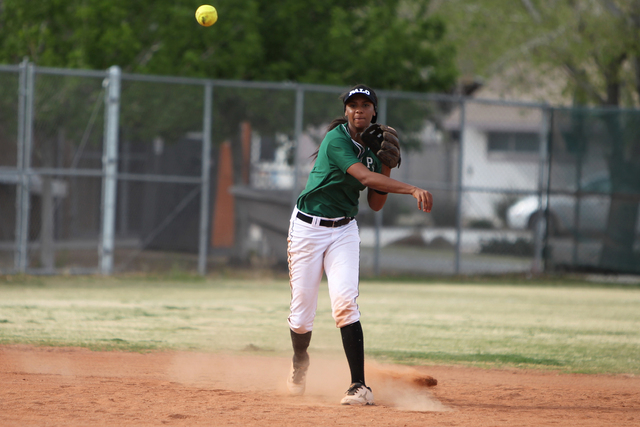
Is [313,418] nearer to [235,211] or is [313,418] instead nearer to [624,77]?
[235,211]

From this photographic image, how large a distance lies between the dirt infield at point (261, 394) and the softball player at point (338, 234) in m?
0.39

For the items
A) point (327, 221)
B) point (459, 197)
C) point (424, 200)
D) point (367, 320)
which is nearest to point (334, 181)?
point (327, 221)

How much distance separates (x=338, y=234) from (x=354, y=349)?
0.74m

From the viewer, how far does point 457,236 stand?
1343cm

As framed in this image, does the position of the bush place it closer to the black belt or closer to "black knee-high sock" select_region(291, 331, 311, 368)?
"black knee-high sock" select_region(291, 331, 311, 368)

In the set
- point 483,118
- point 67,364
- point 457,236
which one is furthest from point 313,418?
point 483,118

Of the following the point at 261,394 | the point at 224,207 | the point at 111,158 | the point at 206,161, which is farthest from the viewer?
the point at 224,207

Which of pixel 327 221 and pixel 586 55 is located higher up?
pixel 586 55

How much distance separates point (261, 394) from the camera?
505 centimetres

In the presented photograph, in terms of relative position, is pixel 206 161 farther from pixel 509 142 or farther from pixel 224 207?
pixel 509 142

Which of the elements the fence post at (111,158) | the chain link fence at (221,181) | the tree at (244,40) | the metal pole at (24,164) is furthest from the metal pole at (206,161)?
the metal pole at (24,164)

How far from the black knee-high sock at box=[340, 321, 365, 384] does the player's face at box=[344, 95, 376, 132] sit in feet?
4.19

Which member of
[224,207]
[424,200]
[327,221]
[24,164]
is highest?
[24,164]

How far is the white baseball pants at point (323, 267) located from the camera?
4762 mm
